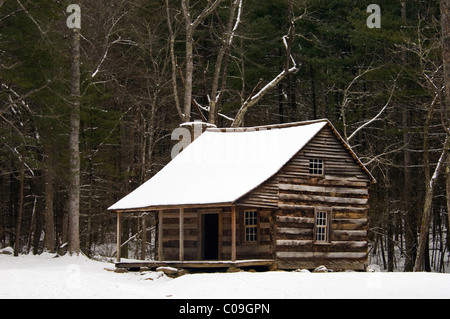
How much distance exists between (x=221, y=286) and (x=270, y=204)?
5949mm

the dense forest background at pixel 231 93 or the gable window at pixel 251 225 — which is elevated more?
the dense forest background at pixel 231 93

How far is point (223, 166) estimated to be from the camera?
3009cm

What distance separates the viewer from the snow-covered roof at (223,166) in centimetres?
2750

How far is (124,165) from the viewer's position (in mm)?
44969

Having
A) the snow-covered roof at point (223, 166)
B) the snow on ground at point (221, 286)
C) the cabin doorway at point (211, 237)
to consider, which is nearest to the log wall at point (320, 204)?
the snow-covered roof at point (223, 166)

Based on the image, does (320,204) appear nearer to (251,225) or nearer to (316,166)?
(316,166)

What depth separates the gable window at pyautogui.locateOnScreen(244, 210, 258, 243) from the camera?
28378 mm

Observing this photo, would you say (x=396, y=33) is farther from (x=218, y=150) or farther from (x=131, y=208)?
(x=131, y=208)

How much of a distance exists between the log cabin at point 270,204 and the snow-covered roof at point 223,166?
0.06 meters

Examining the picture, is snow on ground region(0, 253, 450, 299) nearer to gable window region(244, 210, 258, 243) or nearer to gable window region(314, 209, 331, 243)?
gable window region(244, 210, 258, 243)

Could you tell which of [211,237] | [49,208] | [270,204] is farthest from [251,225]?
[49,208]

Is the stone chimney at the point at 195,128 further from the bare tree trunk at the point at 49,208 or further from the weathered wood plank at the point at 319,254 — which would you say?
the bare tree trunk at the point at 49,208
